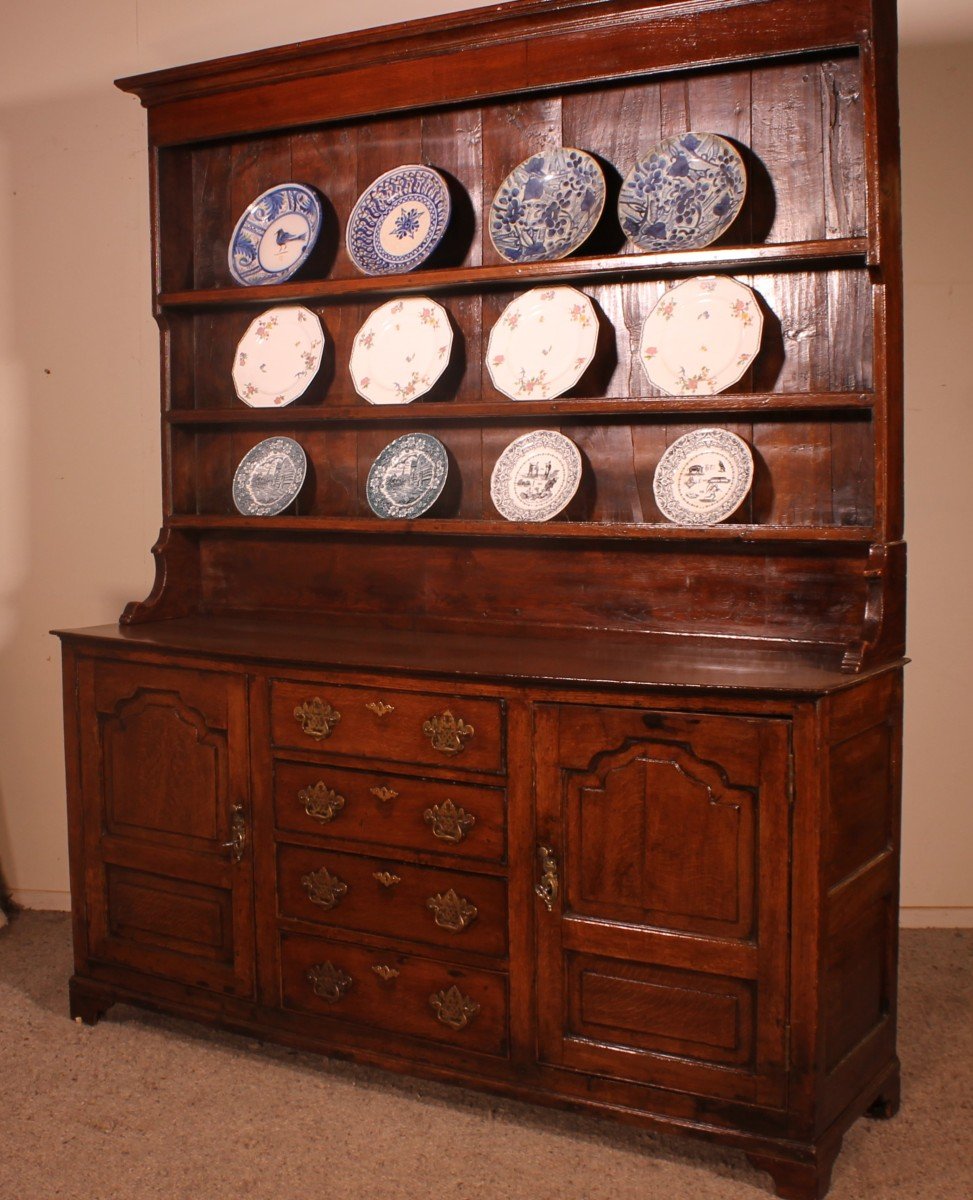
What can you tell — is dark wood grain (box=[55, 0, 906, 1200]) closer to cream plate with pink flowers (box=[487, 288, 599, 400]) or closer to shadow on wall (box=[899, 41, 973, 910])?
cream plate with pink flowers (box=[487, 288, 599, 400])

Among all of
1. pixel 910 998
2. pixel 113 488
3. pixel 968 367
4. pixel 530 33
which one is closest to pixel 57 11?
pixel 113 488

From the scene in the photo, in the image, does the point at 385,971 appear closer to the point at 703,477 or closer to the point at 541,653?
the point at 541,653

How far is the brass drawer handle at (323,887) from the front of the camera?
2.38 metres

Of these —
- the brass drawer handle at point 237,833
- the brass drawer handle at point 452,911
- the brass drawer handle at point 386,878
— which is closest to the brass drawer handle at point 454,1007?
the brass drawer handle at point 452,911

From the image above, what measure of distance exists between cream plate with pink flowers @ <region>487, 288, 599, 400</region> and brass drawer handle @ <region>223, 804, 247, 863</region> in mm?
1047

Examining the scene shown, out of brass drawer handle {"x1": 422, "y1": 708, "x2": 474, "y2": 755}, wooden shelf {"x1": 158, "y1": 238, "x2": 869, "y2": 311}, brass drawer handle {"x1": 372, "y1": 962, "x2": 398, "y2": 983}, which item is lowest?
brass drawer handle {"x1": 372, "y1": 962, "x2": 398, "y2": 983}

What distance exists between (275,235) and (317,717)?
1.18 meters

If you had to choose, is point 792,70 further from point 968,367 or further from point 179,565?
point 179,565

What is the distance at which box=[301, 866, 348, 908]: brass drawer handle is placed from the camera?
7.82ft

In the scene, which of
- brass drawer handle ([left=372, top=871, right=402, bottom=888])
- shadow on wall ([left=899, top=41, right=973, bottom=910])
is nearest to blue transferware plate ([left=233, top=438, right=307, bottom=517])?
brass drawer handle ([left=372, top=871, right=402, bottom=888])

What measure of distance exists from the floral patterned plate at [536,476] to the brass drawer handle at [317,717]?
1.87 feet

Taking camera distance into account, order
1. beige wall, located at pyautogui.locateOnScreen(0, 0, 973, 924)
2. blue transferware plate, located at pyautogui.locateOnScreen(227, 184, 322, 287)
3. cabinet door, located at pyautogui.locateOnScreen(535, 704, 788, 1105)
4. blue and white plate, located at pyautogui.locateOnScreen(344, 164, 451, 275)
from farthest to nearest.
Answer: beige wall, located at pyautogui.locateOnScreen(0, 0, 973, 924) < blue transferware plate, located at pyautogui.locateOnScreen(227, 184, 322, 287) < blue and white plate, located at pyautogui.locateOnScreen(344, 164, 451, 275) < cabinet door, located at pyautogui.locateOnScreen(535, 704, 788, 1105)

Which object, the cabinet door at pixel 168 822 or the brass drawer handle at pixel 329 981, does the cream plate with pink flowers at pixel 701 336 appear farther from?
the brass drawer handle at pixel 329 981

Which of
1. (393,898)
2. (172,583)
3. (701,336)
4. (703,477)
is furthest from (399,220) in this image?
(393,898)
